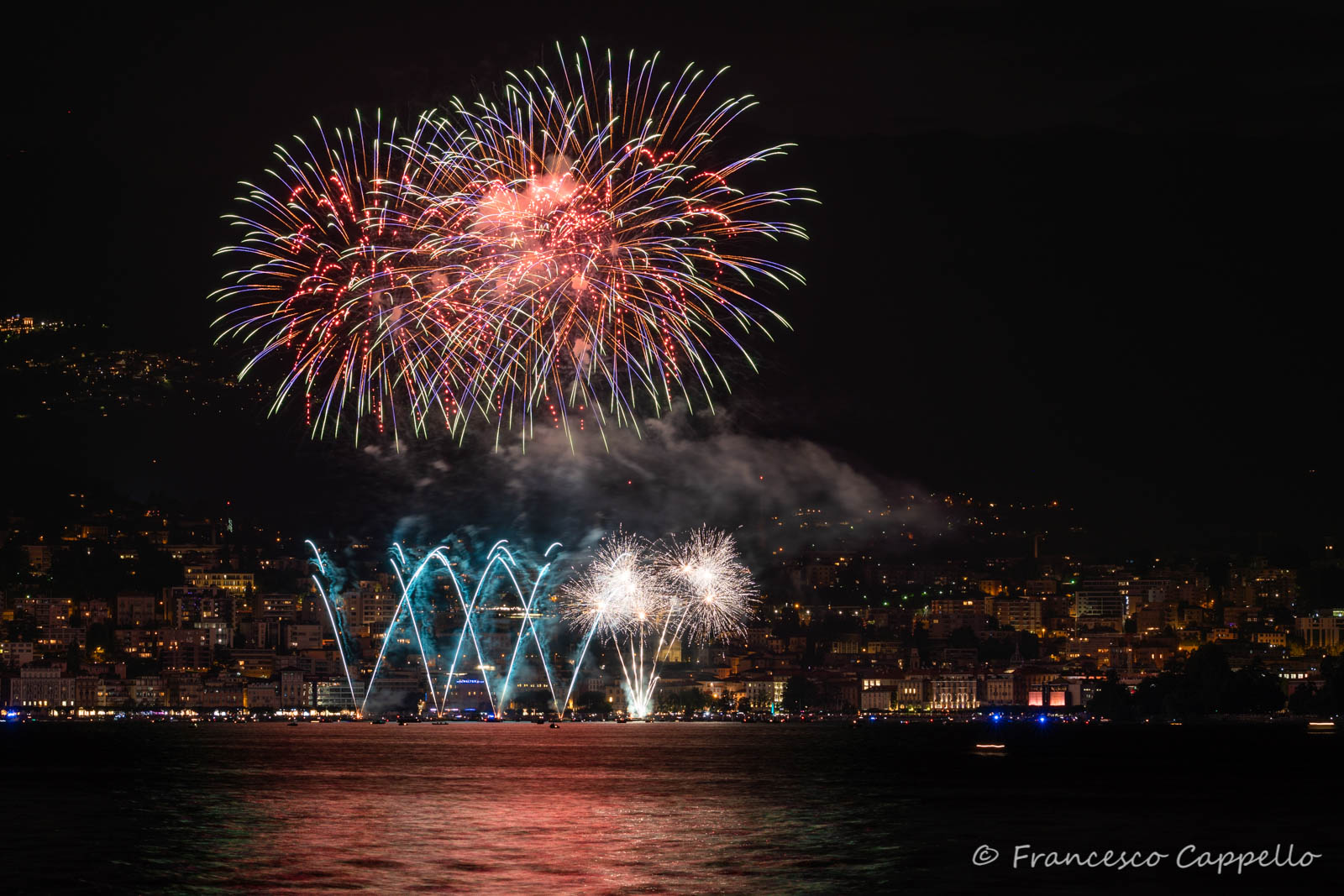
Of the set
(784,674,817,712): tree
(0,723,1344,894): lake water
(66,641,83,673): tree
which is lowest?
(0,723,1344,894): lake water

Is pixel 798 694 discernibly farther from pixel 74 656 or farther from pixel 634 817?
pixel 634 817

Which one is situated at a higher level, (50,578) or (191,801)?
(50,578)

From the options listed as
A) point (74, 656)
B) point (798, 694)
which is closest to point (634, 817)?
point (798, 694)

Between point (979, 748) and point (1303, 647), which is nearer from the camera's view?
point (979, 748)

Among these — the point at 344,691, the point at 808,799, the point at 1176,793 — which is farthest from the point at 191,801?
the point at 344,691

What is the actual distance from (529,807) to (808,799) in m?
10.2

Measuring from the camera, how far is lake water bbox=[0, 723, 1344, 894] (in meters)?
37.9

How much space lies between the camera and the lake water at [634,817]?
37.9 meters

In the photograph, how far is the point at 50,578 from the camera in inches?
6959

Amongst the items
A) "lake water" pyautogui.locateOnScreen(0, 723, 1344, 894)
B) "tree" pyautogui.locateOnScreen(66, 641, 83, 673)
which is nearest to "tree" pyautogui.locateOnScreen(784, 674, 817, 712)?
"tree" pyautogui.locateOnScreen(66, 641, 83, 673)

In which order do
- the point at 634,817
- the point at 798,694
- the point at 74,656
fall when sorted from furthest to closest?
the point at 798,694, the point at 74,656, the point at 634,817

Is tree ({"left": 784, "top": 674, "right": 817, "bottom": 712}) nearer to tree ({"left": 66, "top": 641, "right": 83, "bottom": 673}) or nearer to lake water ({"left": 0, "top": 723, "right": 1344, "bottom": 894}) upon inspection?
tree ({"left": 66, "top": 641, "right": 83, "bottom": 673})

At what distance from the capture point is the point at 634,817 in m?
50.8

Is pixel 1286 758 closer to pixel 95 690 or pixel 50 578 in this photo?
pixel 95 690
